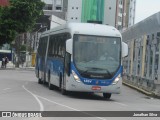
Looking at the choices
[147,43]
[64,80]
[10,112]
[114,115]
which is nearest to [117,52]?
[64,80]

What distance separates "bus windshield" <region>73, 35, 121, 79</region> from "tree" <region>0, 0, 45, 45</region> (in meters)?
41.7

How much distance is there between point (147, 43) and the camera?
3709 cm

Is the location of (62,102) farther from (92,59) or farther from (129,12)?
(129,12)

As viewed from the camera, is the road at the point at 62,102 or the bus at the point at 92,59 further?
the bus at the point at 92,59

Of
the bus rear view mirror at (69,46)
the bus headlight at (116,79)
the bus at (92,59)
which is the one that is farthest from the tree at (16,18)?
the bus headlight at (116,79)

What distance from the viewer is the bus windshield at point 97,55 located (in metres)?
24.1

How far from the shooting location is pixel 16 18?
2660 inches

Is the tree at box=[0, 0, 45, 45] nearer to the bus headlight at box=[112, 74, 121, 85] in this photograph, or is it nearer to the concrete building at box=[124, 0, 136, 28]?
the bus headlight at box=[112, 74, 121, 85]

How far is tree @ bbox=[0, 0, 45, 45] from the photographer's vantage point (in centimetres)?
6619

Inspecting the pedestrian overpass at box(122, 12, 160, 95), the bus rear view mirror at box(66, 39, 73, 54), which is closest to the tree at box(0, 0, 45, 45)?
the pedestrian overpass at box(122, 12, 160, 95)

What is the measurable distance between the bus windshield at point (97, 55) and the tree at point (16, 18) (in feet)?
137

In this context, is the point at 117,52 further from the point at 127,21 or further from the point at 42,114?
the point at 127,21

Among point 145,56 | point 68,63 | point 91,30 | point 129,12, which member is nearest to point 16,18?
point 145,56

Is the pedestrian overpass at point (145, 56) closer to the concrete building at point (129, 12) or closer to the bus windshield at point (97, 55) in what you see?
the bus windshield at point (97, 55)
